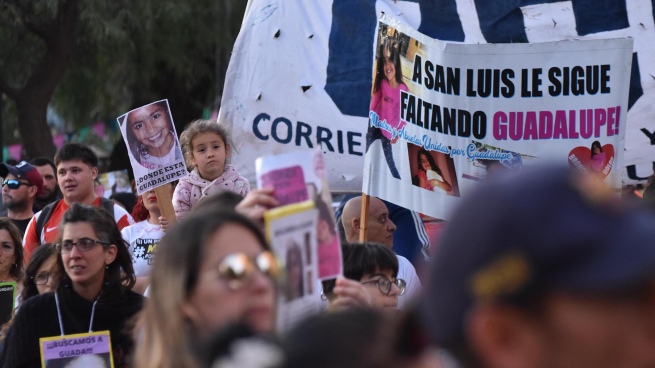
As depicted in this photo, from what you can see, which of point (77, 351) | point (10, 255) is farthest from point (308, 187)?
point (10, 255)

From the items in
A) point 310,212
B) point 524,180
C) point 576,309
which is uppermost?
point 524,180

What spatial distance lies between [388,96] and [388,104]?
0.15ft

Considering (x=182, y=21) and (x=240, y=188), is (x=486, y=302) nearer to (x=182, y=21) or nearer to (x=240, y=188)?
(x=240, y=188)

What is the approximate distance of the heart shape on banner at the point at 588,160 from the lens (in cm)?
565

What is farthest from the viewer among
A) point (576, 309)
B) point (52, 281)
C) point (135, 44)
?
point (135, 44)

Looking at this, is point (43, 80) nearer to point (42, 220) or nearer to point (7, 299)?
point (42, 220)

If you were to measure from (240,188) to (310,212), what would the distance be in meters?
3.32

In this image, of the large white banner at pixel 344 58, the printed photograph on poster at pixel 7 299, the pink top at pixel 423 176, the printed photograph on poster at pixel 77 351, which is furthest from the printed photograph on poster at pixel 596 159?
the printed photograph on poster at pixel 7 299

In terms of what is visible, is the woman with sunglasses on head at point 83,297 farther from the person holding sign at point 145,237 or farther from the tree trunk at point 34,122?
the tree trunk at point 34,122

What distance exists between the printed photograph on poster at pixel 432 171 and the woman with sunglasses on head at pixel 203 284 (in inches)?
141

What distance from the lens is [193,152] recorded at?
577 centimetres

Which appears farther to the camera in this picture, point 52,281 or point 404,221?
point 404,221

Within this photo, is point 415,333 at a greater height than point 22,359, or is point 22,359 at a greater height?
point 415,333

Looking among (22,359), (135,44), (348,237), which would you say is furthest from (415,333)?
(135,44)
